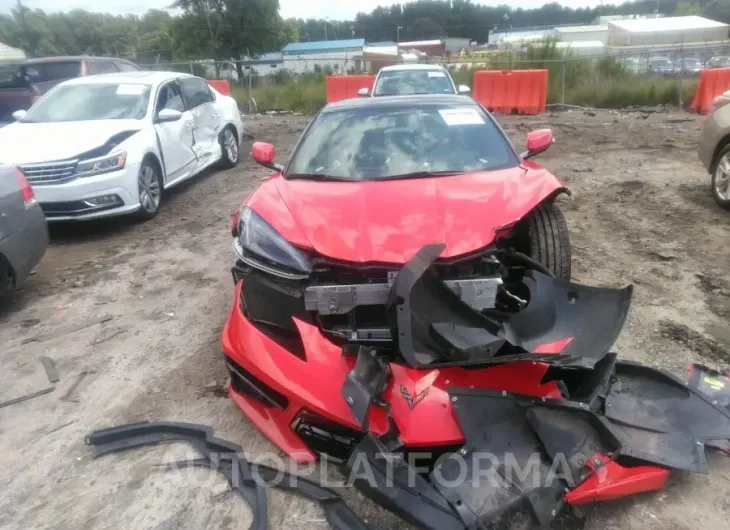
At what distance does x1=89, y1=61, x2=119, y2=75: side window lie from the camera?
1104 cm

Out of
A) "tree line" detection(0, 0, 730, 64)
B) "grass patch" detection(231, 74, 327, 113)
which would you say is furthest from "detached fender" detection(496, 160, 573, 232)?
"tree line" detection(0, 0, 730, 64)

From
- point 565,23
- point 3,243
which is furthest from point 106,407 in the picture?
point 565,23

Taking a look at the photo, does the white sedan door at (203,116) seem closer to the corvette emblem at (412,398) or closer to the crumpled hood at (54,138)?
the crumpled hood at (54,138)

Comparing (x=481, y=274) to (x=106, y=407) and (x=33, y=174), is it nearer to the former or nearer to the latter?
(x=106, y=407)

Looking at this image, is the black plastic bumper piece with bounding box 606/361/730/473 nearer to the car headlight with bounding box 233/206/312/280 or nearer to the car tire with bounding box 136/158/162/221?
the car headlight with bounding box 233/206/312/280

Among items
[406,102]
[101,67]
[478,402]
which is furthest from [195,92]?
[478,402]

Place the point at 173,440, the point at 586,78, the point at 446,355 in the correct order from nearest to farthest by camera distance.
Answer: the point at 446,355, the point at 173,440, the point at 586,78

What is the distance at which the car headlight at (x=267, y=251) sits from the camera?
8.98 feet

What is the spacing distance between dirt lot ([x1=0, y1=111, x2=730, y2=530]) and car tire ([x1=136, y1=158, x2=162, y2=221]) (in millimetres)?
157

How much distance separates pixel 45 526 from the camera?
238 cm

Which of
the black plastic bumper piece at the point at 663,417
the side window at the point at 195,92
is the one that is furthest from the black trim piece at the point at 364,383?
the side window at the point at 195,92

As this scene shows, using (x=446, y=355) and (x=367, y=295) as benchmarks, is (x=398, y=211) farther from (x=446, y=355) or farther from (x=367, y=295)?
(x=446, y=355)

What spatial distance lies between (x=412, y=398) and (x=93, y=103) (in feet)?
21.7

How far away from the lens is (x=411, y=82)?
10719 mm
